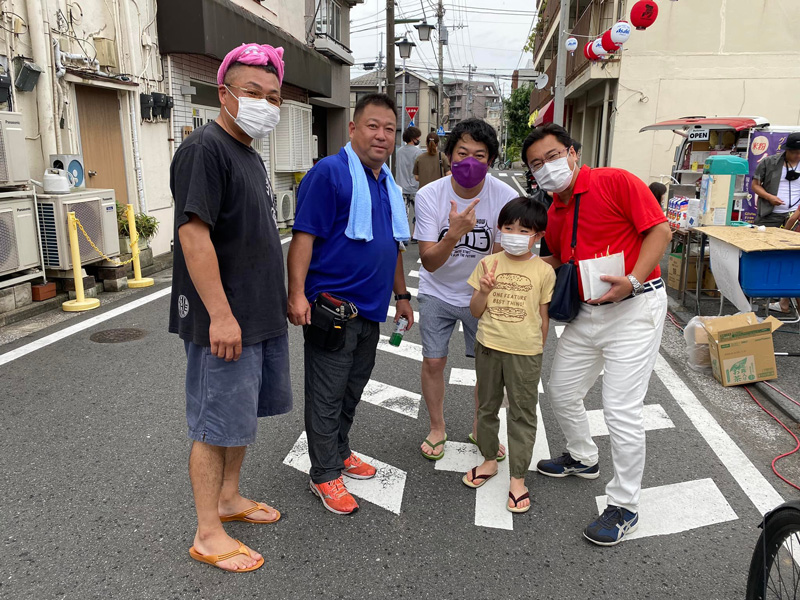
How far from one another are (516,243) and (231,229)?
4.44 feet

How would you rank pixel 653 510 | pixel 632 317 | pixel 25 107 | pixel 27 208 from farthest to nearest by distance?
1. pixel 25 107
2. pixel 27 208
3. pixel 653 510
4. pixel 632 317

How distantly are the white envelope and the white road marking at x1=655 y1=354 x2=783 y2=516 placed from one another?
129cm

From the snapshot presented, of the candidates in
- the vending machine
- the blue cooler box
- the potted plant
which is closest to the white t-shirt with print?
the blue cooler box

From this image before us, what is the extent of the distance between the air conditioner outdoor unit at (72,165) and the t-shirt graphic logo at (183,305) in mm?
5820

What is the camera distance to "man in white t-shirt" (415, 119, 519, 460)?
10.5 ft

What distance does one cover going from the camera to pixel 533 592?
2527 mm

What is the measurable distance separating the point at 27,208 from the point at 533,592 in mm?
6325

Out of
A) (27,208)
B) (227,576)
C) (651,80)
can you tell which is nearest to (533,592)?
(227,576)

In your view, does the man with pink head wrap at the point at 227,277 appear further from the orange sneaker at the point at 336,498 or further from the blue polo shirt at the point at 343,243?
the orange sneaker at the point at 336,498

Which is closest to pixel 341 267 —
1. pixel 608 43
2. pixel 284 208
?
pixel 284 208

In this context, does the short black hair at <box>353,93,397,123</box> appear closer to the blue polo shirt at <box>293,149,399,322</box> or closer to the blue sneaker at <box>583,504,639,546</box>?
the blue polo shirt at <box>293,149,399,322</box>

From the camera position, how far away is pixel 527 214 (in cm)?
297

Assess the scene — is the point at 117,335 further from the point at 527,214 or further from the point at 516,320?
the point at 527,214

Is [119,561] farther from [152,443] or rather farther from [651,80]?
[651,80]
